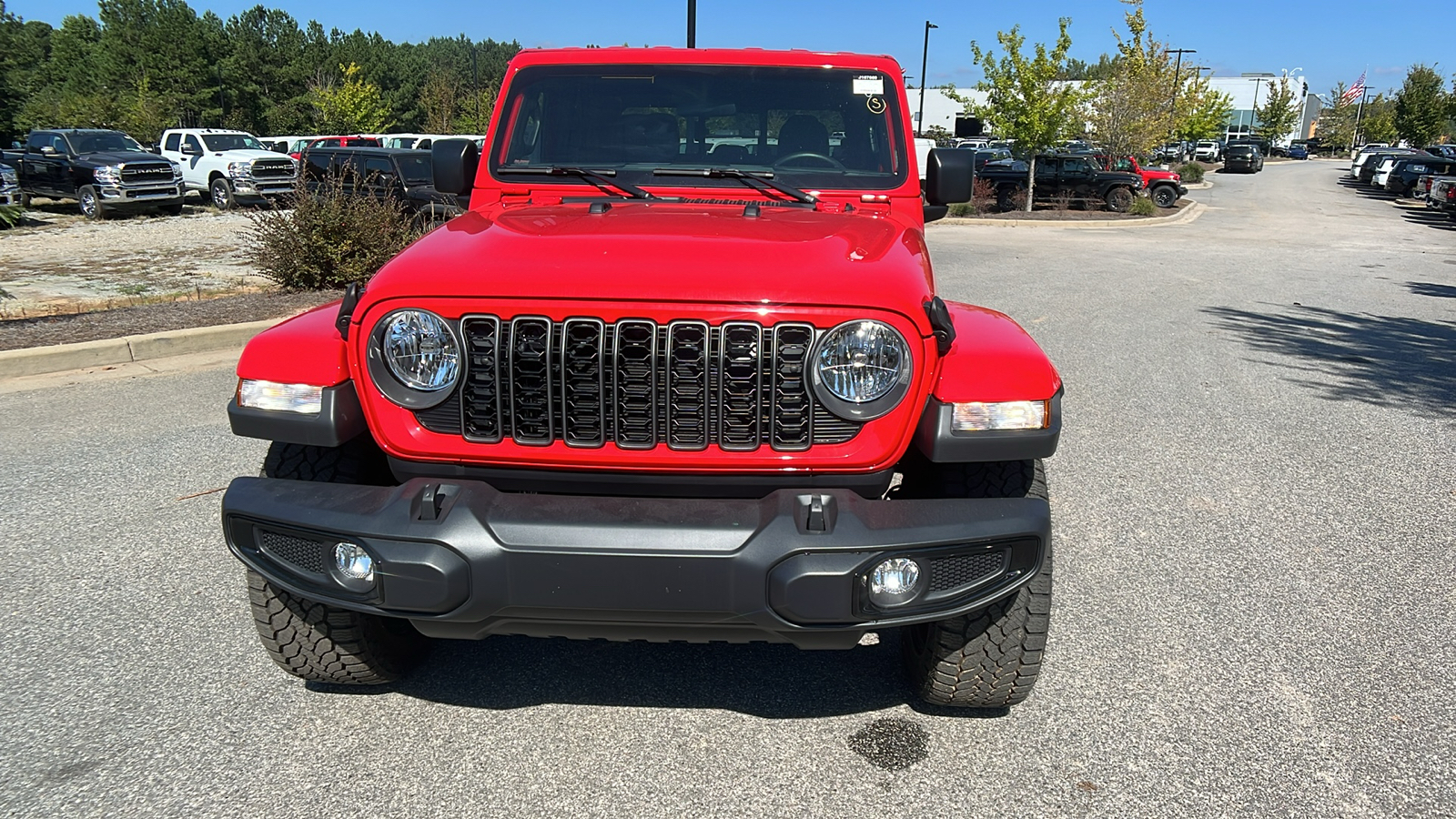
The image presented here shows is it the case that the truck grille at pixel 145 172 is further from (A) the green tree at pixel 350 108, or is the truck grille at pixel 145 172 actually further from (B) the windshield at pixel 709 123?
(A) the green tree at pixel 350 108

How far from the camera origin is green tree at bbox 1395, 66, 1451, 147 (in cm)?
6088

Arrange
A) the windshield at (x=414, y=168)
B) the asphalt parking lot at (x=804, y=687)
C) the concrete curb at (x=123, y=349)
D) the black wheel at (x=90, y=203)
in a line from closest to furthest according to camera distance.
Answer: the asphalt parking lot at (x=804, y=687) < the concrete curb at (x=123, y=349) < the windshield at (x=414, y=168) < the black wheel at (x=90, y=203)

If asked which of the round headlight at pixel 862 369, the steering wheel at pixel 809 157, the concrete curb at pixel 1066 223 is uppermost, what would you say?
the steering wheel at pixel 809 157

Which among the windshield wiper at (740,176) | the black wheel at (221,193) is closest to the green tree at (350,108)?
the black wheel at (221,193)

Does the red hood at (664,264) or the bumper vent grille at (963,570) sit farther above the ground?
the red hood at (664,264)

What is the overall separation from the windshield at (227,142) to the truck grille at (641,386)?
947 inches

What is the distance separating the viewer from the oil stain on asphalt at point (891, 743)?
279 centimetres

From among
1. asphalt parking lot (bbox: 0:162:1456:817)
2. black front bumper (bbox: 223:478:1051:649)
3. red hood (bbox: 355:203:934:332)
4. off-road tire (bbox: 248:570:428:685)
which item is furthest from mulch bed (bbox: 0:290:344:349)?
black front bumper (bbox: 223:478:1051:649)

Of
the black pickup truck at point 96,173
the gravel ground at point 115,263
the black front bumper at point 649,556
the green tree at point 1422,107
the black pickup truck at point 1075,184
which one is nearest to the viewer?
the black front bumper at point 649,556

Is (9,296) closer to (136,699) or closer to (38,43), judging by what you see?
(136,699)

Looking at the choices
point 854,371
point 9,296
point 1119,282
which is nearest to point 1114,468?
point 854,371

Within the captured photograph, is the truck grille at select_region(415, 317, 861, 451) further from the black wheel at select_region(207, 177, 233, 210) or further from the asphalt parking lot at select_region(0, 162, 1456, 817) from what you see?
the black wheel at select_region(207, 177, 233, 210)

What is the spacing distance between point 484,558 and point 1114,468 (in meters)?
3.98

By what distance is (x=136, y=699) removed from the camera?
9.87ft
